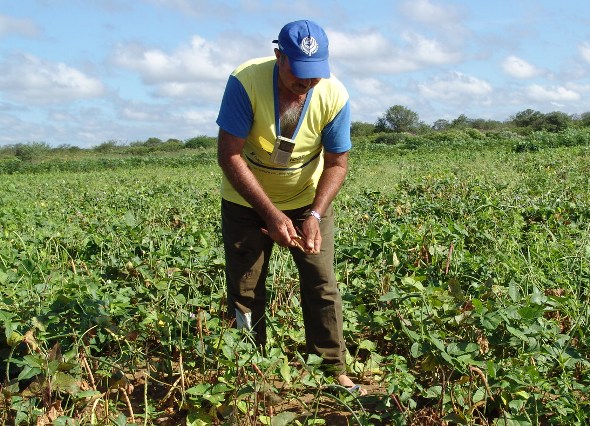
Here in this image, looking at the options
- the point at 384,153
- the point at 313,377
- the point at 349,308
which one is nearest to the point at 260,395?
Answer: the point at 313,377

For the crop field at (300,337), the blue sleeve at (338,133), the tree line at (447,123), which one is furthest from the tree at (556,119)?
the blue sleeve at (338,133)

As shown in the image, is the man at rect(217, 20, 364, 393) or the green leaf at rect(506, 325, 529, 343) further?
the man at rect(217, 20, 364, 393)

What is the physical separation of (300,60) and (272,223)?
70 centimetres

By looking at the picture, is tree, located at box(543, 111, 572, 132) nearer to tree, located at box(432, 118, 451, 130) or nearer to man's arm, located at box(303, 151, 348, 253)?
tree, located at box(432, 118, 451, 130)

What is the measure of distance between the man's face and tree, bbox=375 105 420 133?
5096 cm

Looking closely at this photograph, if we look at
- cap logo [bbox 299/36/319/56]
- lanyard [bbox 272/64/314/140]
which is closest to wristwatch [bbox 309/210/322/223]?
lanyard [bbox 272/64/314/140]

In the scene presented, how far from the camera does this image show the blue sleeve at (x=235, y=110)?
116 inches

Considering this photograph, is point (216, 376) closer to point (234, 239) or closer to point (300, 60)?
point (234, 239)

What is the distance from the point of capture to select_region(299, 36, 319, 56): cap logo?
278 cm

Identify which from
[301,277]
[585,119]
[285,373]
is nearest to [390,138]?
[585,119]

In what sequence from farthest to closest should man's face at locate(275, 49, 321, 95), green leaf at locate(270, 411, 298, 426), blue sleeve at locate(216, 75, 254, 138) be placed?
1. blue sleeve at locate(216, 75, 254, 138)
2. man's face at locate(275, 49, 321, 95)
3. green leaf at locate(270, 411, 298, 426)

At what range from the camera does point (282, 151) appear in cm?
306

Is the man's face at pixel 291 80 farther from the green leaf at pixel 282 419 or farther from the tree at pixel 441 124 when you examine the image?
the tree at pixel 441 124

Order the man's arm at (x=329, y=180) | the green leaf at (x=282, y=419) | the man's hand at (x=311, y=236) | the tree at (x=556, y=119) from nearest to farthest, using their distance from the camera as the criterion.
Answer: the green leaf at (x=282, y=419)
the man's hand at (x=311, y=236)
the man's arm at (x=329, y=180)
the tree at (x=556, y=119)
